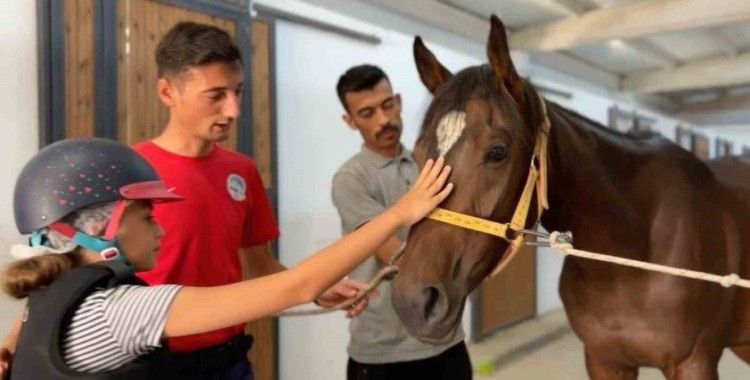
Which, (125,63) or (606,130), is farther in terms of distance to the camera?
(125,63)

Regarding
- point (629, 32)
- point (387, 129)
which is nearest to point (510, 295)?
point (629, 32)

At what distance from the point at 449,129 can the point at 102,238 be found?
58 cm

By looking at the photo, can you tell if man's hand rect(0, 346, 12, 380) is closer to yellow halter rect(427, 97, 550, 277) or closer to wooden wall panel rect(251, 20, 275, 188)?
yellow halter rect(427, 97, 550, 277)

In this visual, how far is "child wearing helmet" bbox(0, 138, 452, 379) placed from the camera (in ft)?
2.53

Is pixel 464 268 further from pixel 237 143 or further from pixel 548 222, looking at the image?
pixel 237 143

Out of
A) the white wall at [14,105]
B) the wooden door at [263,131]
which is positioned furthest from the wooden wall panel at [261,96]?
the white wall at [14,105]

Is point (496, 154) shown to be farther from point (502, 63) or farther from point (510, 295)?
point (510, 295)

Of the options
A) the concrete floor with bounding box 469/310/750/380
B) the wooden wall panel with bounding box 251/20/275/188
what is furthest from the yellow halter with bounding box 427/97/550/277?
the concrete floor with bounding box 469/310/750/380

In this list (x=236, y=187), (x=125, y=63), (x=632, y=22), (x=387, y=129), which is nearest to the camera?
(x=236, y=187)

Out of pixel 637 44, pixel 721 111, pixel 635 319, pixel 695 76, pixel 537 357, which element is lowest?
pixel 537 357

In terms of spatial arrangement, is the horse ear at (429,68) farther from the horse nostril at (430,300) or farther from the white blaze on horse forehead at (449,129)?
the horse nostril at (430,300)

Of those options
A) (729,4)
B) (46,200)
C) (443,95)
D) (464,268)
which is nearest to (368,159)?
(443,95)

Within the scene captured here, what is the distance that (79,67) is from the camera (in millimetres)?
1758

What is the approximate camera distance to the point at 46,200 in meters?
0.84
